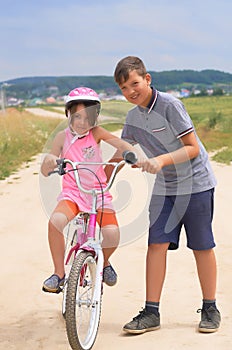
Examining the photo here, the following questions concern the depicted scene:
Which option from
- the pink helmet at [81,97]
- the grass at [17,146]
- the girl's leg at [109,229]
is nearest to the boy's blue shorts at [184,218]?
the girl's leg at [109,229]

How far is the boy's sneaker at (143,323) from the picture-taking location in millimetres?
4301

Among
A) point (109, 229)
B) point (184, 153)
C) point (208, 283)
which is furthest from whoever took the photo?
point (208, 283)

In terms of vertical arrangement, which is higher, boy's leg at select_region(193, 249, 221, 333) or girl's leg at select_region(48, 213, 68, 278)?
girl's leg at select_region(48, 213, 68, 278)

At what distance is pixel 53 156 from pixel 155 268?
0.94 metres

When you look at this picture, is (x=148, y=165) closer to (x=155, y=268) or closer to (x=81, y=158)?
(x=81, y=158)

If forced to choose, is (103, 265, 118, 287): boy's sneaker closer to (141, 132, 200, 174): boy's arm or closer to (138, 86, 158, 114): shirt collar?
(141, 132, 200, 174): boy's arm

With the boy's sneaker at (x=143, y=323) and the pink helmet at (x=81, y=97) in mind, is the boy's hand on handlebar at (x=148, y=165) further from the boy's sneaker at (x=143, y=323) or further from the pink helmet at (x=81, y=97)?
the boy's sneaker at (x=143, y=323)

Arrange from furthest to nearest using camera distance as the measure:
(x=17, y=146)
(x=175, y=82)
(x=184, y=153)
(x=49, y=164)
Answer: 1. (x=175, y=82)
2. (x=17, y=146)
3. (x=184, y=153)
4. (x=49, y=164)

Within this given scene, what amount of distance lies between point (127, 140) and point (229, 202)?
4.88 meters

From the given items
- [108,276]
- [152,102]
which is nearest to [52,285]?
[108,276]

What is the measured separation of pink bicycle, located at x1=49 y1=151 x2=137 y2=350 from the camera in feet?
12.0

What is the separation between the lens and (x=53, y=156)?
4105 millimetres

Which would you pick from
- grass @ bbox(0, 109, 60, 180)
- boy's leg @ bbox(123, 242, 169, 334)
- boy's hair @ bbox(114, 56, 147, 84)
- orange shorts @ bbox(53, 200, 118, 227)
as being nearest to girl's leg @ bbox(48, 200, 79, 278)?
orange shorts @ bbox(53, 200, 118, 227)

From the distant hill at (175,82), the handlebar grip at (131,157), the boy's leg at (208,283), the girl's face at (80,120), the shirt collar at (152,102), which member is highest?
the shirt collar at (152,102)
